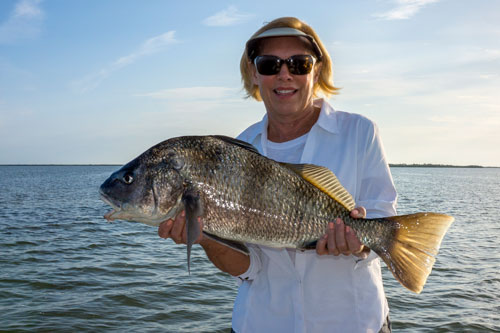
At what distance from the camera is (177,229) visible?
3270 millimetres

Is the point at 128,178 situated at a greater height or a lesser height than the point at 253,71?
lesser

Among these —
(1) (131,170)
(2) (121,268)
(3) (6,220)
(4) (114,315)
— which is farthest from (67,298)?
(3) (6,220)

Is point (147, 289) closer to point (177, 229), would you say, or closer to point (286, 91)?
point (177, 229)

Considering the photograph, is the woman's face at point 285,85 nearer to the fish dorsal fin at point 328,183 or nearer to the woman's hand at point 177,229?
the fish dorsal fin at point 328,183

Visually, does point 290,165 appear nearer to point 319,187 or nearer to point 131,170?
point 319,187

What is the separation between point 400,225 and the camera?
9.90ft

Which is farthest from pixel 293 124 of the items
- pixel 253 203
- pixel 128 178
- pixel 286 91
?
pixel 128 178

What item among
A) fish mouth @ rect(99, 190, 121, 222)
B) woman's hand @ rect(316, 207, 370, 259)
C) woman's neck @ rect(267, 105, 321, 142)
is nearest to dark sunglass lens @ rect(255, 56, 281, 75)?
woman's neck @ rect(267, 105, 321, 142)

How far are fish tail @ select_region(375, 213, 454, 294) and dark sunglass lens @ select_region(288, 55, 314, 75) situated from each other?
1286mm

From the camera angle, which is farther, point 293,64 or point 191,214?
point 293,64

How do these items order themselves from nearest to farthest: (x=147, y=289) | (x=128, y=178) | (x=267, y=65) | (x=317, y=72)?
1. (x=128, y=178)
2. (x=267, y=65)
3. (x=317, y=72)
4. (x=147, y=289)

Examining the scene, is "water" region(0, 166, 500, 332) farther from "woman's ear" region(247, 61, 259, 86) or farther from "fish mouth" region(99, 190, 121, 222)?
"woman's ear" region(247, 61, 259, 86)

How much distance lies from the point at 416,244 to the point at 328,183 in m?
0.71

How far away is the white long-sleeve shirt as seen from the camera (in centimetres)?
299
